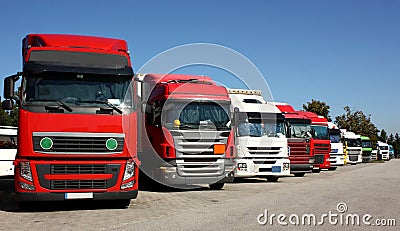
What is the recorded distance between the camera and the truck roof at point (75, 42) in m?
11.6

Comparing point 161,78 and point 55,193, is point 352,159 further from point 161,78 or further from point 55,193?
point 55,193

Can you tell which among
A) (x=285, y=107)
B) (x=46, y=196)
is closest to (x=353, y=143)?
(x=285, y=107)

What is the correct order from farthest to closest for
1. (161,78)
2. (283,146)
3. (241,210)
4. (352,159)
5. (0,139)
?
(352,159), (0,139), (283,146), (161,78), (241,210)

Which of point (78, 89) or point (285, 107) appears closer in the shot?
point (78, 89)

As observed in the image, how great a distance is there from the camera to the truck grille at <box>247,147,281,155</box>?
61.2 ft

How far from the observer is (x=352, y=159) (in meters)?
43.4

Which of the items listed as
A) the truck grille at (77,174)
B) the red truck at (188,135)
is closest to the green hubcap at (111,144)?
the truck grille at (77,174)

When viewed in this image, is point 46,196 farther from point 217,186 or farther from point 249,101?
point 249,101

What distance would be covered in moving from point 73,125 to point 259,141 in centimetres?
959

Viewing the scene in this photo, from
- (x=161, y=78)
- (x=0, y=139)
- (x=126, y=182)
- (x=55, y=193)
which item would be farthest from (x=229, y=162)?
(x=0, y=139)

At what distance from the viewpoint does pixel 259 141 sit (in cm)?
1880

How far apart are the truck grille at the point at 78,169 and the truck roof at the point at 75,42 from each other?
2.78 metres

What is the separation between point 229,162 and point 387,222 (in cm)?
660

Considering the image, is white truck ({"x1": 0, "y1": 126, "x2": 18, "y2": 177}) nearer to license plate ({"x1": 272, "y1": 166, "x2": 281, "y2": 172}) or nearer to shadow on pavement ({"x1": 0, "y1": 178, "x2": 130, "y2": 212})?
shadow on pavement ({"x1": 0, "y1": 178, "x2": 130, "y2": 212})
